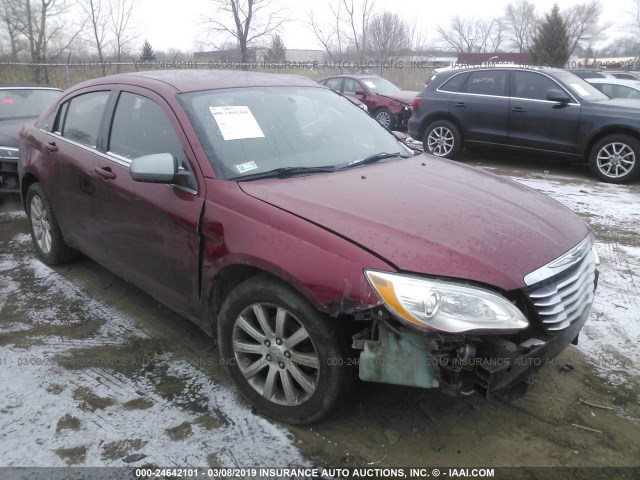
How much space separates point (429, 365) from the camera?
220 centimetres

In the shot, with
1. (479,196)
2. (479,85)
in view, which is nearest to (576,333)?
(479,196)

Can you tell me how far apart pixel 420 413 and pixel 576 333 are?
866 millimetres

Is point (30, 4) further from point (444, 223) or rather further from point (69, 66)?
point (444, 223)

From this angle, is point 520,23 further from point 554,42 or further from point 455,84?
point 455,84

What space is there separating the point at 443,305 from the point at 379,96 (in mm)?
12037

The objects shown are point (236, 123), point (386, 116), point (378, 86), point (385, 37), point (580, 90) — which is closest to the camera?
point (236, 123)

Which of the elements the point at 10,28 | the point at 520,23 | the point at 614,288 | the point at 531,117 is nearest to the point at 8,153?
the point at 614,288

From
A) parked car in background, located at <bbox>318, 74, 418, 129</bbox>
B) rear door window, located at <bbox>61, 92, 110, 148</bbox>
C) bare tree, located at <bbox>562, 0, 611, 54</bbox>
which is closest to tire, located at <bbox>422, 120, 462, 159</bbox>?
parked car in background, located at <bbox>318, 74, 418, 129</bbox>

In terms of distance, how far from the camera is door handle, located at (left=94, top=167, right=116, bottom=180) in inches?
136

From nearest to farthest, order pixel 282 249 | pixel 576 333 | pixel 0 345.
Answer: pixel 282 249
pixel 576 333
pixel 0 345

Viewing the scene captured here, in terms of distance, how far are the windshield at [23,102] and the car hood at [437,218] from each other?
6.35 meters

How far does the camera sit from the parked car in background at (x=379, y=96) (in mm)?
13125

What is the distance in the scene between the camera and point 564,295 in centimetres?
244

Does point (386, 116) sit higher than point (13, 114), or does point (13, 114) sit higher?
point (13, 114)
